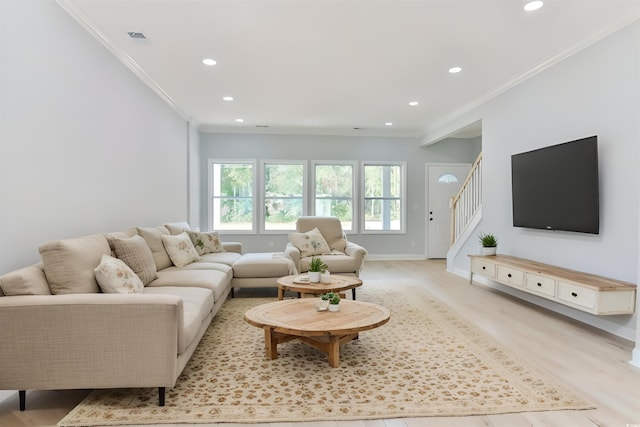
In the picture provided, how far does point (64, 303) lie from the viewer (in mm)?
1996

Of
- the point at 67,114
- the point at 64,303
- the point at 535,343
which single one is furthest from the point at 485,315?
the point at 67,114

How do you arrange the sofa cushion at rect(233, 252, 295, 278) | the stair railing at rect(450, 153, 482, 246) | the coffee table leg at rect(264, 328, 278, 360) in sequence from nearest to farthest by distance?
the coffee table leg at rect(264, 328, 278, 360), the sofa cushion at rect(233, 252, 295, 278), the stair railing at rect(450, 153, 482, 246)

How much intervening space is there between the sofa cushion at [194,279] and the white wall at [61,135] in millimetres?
757

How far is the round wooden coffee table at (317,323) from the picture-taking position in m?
2.46

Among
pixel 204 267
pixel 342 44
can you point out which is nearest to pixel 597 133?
pixel 342 44

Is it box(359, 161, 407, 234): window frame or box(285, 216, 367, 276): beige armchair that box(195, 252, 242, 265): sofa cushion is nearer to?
box(285, 216, 367, 276): beige armchair

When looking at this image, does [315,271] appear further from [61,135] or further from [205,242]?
[61,135]

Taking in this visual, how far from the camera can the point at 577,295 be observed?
326 centimetres

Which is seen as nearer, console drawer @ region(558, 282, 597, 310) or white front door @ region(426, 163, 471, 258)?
console drawer @ region(558, 282, 597, 310)

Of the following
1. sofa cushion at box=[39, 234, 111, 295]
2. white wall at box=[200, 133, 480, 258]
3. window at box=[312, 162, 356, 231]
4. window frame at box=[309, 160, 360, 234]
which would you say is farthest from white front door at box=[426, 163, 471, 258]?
sofa cushion at box=[39, 234, 111, 295]

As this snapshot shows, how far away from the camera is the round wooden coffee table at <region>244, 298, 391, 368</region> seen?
96.8 inches

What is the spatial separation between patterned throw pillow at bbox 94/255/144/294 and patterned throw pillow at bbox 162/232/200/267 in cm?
143

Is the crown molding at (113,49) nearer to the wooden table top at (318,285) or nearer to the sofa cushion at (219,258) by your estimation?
the sofa cushion at (219,258)

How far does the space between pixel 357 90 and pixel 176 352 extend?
4045 mm
